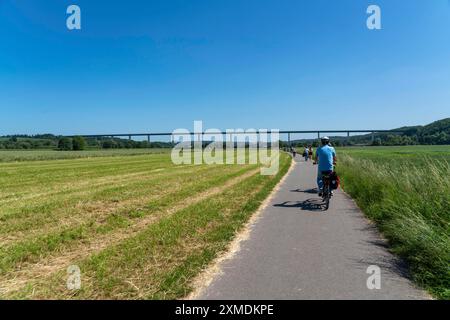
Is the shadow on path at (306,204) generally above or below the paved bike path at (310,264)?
below

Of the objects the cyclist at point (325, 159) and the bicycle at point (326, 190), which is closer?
the bicycle at point (326, 190)

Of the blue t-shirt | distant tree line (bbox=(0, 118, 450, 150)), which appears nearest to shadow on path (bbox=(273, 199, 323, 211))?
the blue t-shirt

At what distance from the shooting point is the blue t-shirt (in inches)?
402

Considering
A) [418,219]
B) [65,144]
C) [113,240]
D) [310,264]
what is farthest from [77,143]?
[418,219]

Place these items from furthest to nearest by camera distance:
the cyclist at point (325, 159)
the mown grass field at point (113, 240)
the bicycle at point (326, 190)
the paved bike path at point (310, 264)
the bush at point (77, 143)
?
the bush at point (77, 143) < the cyclist at point (325, 159) < the bicycle at point (326, 190) < the mown grass field at point (113, 240) < the paved bike path at point (310, 264)

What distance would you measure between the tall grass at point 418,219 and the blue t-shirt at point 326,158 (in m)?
1.56

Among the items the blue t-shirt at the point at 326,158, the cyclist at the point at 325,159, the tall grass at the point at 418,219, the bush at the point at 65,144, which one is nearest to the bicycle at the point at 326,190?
the cyclist at the point at 325,159

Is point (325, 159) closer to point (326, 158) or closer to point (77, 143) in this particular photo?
point (326, 158)

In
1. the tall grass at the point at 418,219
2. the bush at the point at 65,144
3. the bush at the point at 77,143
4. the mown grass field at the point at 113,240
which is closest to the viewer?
the mown grass field at the point at 113,240

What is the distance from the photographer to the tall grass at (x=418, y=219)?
439cm

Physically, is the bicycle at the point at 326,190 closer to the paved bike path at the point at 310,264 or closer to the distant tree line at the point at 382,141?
the paved bike path at the point at 310,264

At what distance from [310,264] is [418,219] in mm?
2410
